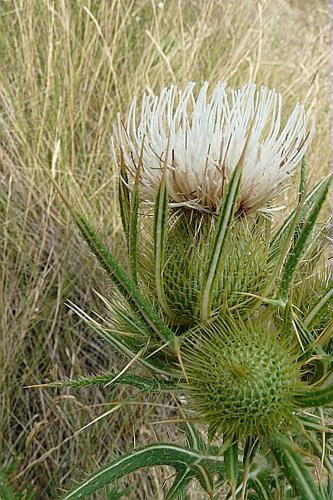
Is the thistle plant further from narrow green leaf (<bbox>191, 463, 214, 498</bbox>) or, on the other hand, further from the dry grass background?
the dry grass background

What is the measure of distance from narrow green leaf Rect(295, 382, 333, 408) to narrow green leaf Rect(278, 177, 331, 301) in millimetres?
123

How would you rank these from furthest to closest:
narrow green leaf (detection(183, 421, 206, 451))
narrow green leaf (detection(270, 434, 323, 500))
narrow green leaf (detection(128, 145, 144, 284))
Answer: narrow green leaf (detection(183, 421, 206, 451)) → narrow green leaf (detection(128, 145, 144, 284)) → narrow green leaf (detection(270, 434, 323, 500))

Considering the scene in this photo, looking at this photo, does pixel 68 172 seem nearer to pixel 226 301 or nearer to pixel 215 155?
pixel 215 155

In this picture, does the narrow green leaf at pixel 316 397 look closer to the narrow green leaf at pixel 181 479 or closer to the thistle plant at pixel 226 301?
the thistle plant at pixel 226 301

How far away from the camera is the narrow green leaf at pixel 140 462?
2.70 ft

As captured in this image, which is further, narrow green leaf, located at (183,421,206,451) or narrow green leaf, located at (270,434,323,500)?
narrow green leaf, located at (183,421,206,451)

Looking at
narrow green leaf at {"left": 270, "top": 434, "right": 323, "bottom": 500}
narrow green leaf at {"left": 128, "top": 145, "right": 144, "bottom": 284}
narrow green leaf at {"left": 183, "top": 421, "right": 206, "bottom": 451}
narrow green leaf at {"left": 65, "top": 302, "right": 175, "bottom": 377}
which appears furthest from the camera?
narrow green leaf at {"left": 183, "top": 421, "right": 206, "bottom": 451}

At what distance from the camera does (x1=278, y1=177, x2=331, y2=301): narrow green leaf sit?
722 millimetres

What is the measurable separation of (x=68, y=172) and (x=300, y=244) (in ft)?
5.73

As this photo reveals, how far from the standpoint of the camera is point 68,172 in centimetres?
240

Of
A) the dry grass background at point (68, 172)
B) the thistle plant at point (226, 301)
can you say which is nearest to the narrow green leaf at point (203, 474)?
the thistle plant at point (226, 301)

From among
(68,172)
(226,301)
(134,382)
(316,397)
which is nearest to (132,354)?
(134,382)

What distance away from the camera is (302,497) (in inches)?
25.4

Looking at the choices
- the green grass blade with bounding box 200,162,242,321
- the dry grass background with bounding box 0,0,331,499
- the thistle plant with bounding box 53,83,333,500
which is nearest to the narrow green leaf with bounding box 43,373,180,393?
the thistle plant with bounding box 53,83,333,500
